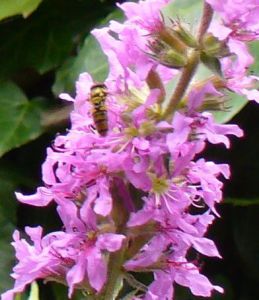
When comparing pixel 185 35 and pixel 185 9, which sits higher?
pixel 185 35

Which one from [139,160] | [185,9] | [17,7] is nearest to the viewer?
[139,160]

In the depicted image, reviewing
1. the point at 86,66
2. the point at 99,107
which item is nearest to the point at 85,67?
the point at 86,66

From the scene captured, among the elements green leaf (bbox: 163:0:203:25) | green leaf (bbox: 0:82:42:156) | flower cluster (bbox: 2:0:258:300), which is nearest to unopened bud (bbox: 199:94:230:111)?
flower cluster (bbox: 2:0:258:300)

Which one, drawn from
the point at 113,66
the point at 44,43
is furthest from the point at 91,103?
the point at 44,43

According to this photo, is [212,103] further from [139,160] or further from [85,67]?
[85,67]

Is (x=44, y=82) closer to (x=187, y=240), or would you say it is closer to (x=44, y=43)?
(x=44, y=43)

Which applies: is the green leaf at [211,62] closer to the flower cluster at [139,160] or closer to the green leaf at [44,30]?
the flower cluster at [139,160]

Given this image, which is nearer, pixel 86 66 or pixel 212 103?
pixel 212 103
